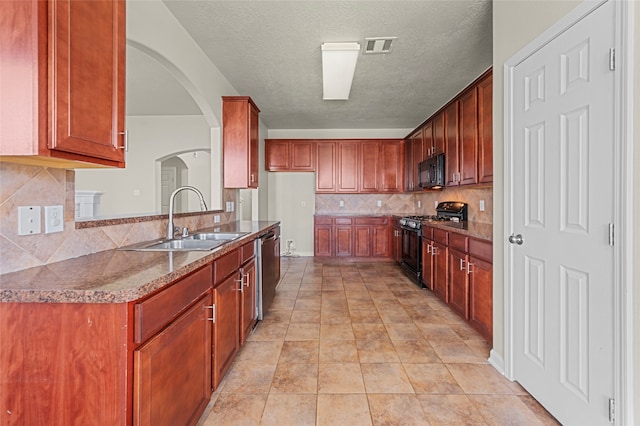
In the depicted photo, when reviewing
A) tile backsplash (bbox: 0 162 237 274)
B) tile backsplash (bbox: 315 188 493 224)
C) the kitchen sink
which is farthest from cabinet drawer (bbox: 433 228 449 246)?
tile backsplash (bbox: 0 162 237 274)

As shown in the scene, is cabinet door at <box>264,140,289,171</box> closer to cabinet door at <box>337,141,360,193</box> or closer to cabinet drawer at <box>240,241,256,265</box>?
cabinet door at <box>337,141,360,193</box>

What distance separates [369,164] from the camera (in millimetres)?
6062

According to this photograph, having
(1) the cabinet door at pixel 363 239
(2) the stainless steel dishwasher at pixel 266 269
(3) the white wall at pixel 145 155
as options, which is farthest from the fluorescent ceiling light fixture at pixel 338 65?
(3) the white wall at pixel 145 155

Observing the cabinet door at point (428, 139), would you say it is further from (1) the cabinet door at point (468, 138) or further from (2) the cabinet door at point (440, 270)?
(2) the cabinet door at point (440, 270)

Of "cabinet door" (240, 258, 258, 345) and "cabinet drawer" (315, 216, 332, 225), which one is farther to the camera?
"cabinet drawer" (315, 216, 332, 225)

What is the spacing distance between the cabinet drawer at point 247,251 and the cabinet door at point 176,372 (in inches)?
26.5

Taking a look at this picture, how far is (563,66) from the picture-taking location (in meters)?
1.61

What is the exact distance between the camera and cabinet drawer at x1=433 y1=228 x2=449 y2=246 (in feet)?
11.2

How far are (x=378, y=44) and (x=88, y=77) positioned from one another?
2494mm

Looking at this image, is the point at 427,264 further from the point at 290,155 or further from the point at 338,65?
the point at 290,155

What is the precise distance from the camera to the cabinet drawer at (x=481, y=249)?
2.49 meters

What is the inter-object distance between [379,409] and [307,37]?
114 inches

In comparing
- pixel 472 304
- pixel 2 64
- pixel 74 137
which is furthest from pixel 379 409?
pixel 2 64

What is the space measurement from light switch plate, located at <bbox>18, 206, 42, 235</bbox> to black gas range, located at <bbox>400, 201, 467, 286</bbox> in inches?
150
